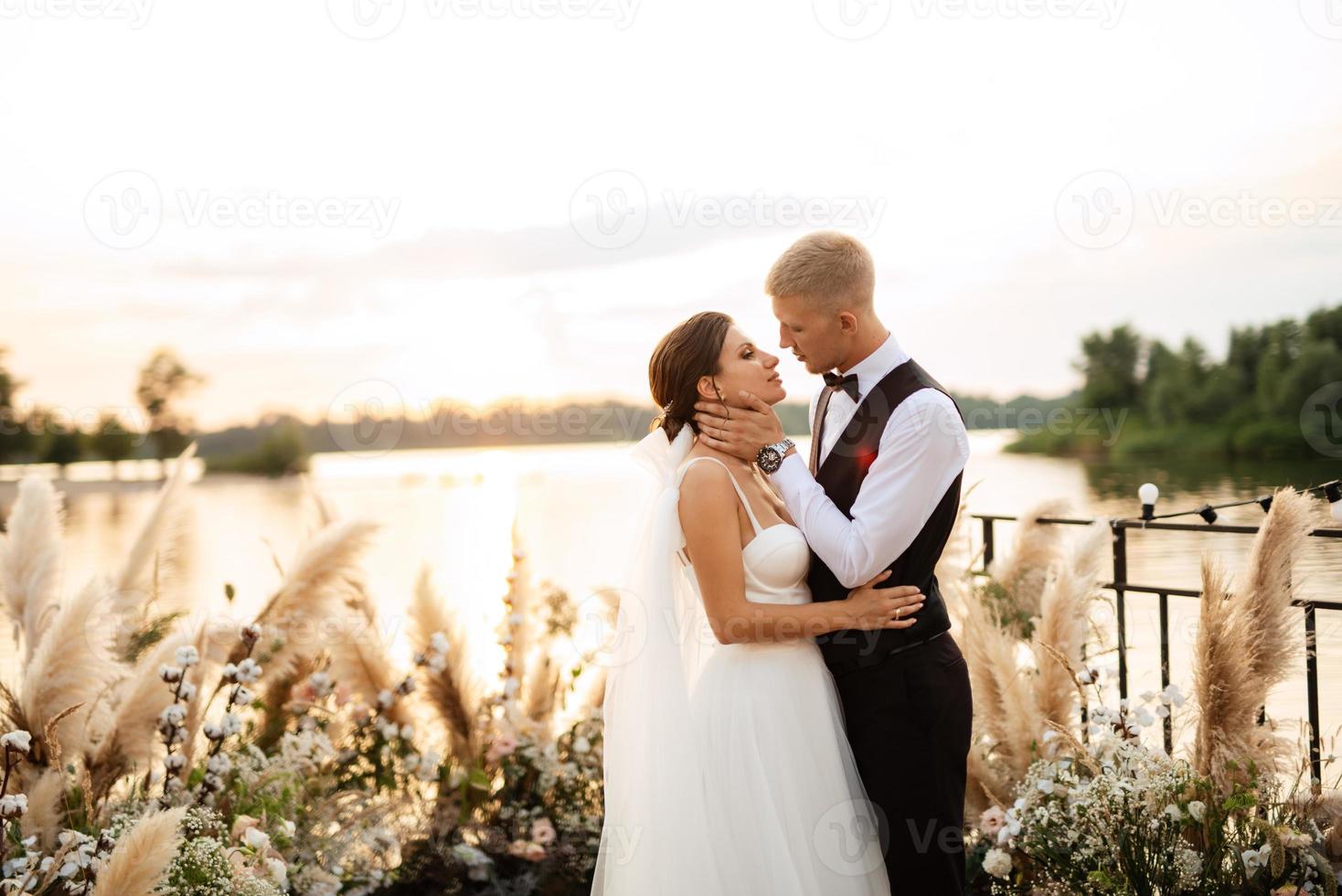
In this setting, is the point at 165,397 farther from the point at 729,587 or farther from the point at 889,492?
the point at 889,492

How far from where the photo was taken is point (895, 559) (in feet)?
8.60

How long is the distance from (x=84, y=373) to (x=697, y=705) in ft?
32.9

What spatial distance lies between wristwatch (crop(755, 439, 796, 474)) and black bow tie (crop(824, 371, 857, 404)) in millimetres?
226

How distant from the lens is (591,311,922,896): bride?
263 cm

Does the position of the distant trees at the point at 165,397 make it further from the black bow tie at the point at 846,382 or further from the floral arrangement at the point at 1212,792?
the floral arrangement at the point at 1212,792

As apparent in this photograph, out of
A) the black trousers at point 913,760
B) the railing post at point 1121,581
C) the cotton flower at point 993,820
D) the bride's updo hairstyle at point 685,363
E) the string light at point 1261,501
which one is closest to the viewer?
the black trousers at point 913,760

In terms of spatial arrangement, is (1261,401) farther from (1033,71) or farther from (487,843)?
(487,843)

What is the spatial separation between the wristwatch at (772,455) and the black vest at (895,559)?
0.51 feet

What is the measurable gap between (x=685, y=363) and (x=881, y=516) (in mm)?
710

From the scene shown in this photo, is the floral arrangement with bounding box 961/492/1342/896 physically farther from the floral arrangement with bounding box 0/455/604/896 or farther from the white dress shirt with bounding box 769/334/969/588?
the floral arrangement with bounding box 0/455/604/896

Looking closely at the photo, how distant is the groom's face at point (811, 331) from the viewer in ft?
9.05

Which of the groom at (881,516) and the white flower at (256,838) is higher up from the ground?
the groom at (881,516)

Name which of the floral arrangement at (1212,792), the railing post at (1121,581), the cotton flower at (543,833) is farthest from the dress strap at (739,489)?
the cotton flower at (543,833)

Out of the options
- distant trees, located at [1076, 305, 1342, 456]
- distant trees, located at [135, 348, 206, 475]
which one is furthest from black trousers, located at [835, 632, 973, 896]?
distant trees, located at [135, 348, 206, 475]
